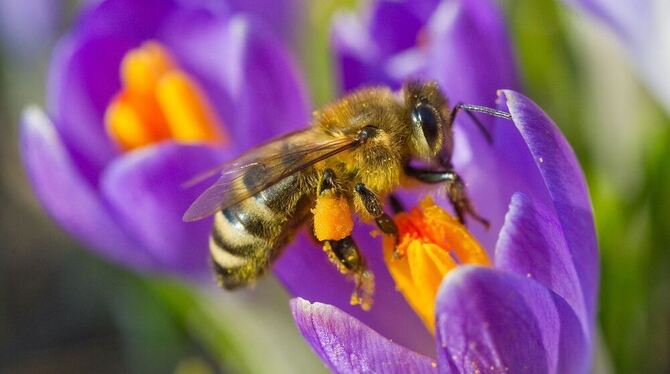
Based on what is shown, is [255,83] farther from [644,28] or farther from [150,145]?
[644,28]

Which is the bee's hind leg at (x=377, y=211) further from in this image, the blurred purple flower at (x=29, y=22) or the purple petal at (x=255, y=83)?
the blurred purple flower at (x=29, y=22)

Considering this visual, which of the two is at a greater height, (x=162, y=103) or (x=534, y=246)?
(x=162, y=103)

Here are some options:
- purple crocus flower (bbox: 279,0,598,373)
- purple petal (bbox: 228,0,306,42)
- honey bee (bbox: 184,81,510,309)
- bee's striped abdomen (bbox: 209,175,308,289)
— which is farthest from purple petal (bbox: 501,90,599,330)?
purple petal (bbox: 228,0,306,42)

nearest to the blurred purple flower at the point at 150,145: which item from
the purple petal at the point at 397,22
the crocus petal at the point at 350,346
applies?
the purple petal at the point at 397,22

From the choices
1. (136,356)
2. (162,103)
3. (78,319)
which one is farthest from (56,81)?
(78,319)

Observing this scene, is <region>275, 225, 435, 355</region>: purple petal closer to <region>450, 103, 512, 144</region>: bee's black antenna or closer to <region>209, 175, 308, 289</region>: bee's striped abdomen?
<region>209, 175, 308, 289</region>: bee's striped abdomen

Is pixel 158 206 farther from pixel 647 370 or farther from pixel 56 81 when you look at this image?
pixel 647 370

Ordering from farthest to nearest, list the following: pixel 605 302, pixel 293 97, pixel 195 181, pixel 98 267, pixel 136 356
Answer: pixel 98 267 → pixel 136 356 → pixel 605 302 → pixel 293 97 → pixel 195 181

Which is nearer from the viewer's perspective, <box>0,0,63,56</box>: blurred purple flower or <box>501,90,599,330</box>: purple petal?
<box>501,90,599,330</box>: purple petal
